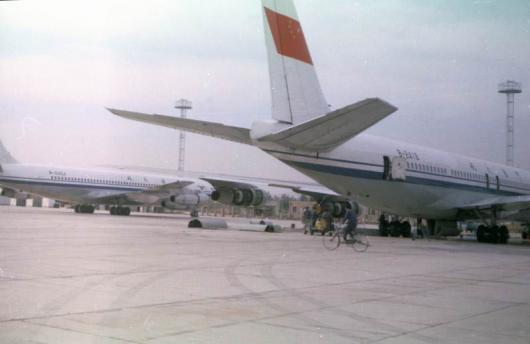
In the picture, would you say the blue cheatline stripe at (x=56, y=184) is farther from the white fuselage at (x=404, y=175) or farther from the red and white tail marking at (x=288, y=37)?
the red and white tail marking at (x=288, y=37)

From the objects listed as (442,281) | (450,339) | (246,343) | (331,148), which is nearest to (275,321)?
(246,343)

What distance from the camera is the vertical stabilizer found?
17.8m

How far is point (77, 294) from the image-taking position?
6883mm

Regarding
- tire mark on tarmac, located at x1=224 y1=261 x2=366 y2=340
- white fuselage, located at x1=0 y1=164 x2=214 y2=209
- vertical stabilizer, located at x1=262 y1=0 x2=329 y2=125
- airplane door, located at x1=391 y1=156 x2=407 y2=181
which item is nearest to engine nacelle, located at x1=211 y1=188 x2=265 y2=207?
airplane door, located at x1=391 y1=156 x2=407 y2=181

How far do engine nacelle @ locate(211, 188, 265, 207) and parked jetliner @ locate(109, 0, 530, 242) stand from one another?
7894 mm

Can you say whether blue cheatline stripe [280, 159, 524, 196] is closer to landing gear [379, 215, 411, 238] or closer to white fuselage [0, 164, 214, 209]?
landing gear [379, 215, 411, 238]

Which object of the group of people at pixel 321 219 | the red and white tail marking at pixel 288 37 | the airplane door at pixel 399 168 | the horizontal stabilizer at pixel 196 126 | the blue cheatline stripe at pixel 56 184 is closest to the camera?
the horizontal stabilizer at pixel 196 126

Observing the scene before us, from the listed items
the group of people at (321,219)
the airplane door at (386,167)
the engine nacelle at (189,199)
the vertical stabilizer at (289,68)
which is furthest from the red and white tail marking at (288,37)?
the engine nacelle at (189,199)

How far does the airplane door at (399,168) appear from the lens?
70.8 ft

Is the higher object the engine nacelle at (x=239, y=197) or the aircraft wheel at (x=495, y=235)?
the engine nacelle at (x=239, y=197)

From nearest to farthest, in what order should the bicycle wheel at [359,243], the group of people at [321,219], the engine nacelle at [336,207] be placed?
1. the bicycle wheel at [359,243]
2. the group of people at [321,219]
3. the engine nacelle at [336,207]

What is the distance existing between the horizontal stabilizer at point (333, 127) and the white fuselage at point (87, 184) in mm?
27048

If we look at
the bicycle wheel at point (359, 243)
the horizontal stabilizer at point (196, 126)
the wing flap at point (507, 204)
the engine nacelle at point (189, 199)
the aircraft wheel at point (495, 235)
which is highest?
the horizontal stabilizer at point (196, 126)

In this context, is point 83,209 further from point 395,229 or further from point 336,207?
point 395,229
